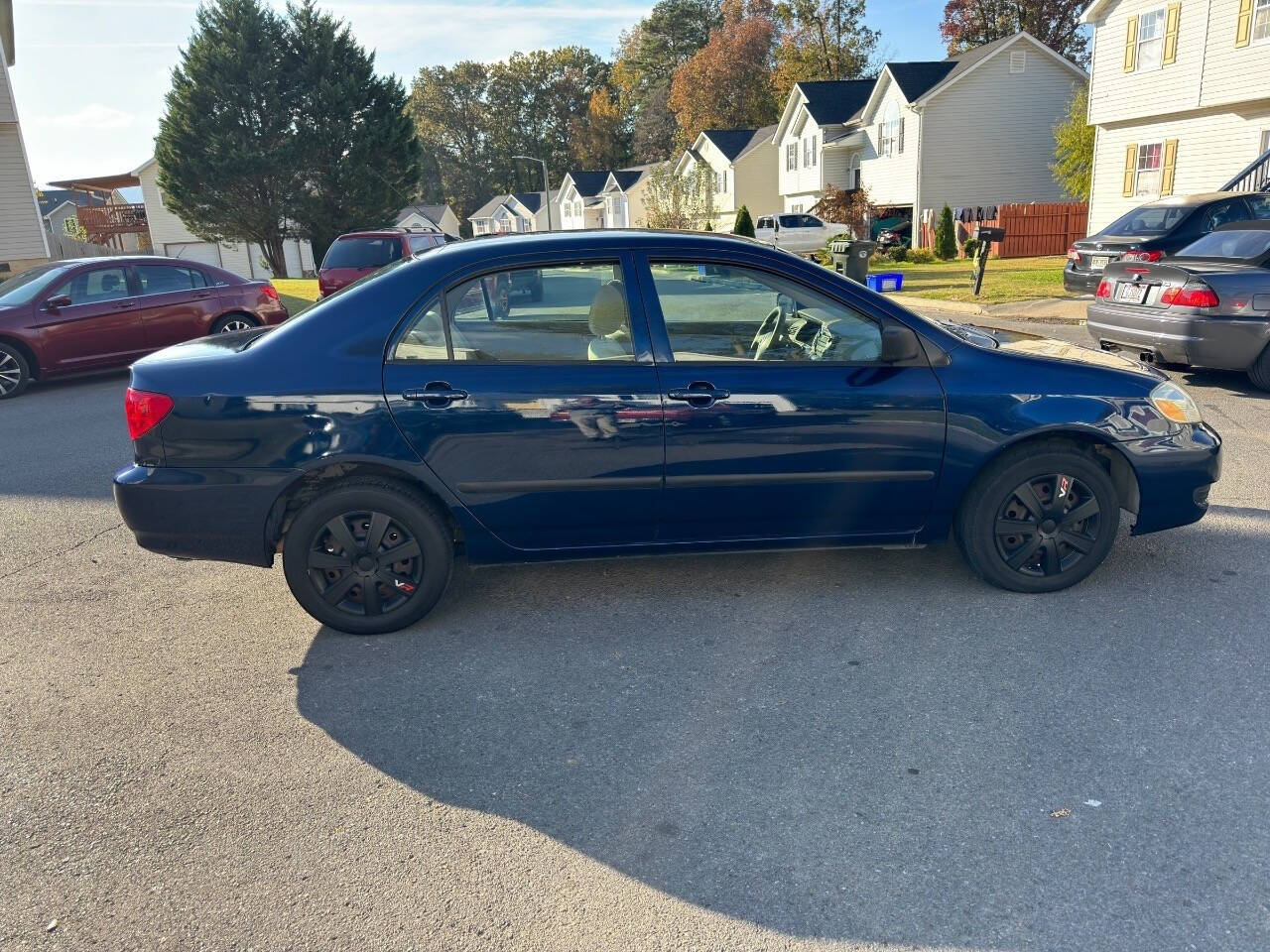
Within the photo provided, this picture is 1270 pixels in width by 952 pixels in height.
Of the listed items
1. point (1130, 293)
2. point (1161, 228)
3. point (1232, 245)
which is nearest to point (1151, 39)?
point (1161, 228)

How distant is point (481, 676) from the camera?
3865 millimetres

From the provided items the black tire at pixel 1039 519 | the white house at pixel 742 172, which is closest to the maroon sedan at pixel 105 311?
the black tire at pixel 1039 519

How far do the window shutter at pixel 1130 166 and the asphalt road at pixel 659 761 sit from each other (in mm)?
23745

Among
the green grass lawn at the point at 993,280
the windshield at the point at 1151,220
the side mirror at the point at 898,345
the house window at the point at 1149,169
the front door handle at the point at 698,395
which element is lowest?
the green grass lawn at the point at 993,280

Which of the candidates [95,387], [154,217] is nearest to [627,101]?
[154,217]

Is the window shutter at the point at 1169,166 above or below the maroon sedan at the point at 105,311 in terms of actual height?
above

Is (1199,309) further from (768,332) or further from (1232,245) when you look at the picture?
(768,332)

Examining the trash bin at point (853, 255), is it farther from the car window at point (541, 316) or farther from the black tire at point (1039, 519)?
the car window at point (541, 316)

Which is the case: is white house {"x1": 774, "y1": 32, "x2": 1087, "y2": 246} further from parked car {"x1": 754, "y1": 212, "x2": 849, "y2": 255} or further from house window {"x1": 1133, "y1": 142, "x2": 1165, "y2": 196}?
house window {"x1": 1133, "y1": 142, "x2": 1165, "y2": 196}

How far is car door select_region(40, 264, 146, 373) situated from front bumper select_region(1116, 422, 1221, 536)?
1111 cm

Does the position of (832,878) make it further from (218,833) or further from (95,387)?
(95,387)

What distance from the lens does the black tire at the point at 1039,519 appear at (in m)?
4.28

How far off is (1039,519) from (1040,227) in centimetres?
2681

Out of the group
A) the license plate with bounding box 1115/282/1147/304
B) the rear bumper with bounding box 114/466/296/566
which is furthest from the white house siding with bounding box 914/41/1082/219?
the rear bumper with bounding box 114/466/296/566
